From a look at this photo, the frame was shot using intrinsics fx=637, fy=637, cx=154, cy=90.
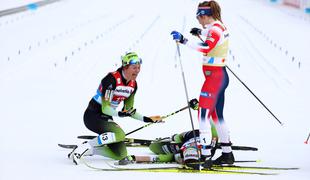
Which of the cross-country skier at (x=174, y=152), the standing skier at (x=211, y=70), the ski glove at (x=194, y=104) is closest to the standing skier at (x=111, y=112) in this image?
the cross-country skier at (x=174, y=152)

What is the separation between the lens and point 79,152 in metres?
7.75

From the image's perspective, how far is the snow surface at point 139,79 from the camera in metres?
8.10

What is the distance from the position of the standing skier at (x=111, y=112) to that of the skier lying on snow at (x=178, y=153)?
280 mm

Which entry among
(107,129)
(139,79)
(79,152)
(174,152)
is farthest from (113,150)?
(139,79)

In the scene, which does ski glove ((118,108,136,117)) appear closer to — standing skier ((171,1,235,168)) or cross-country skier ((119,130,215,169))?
cross-country skier ((119,130,215,169))

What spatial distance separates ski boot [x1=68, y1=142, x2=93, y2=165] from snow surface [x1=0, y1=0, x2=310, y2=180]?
124 millimetres

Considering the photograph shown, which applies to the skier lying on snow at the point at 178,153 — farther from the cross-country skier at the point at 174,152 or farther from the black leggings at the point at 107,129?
the black leggings at the point at 107,129

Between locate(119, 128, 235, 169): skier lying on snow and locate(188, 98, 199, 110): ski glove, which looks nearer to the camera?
locate(119, 128, 235, 169): skier lying on snow

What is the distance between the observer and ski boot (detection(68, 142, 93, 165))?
288 inches

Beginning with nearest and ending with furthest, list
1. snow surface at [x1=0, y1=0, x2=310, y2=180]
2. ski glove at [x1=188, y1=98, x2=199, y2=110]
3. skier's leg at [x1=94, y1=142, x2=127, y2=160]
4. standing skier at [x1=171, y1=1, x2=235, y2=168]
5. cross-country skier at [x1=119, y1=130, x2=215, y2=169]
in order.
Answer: standing skier at [x1=171, y1=1, x2=235, y2=168] < cross-country skier at [x1=119, y1=130, x2=215, y2=169] < ski glove at [x1=188, y1=98, x2=199, y2=110] < skier's leg at [x1=94, y1=142, x2=127, y2=160] < snow surface at [x1=0, y1=0, x2=310, y2=180]

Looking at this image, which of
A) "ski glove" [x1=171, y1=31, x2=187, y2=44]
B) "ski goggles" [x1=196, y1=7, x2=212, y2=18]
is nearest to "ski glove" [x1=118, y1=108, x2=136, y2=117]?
"ski glove" [x1=171, y1=31, x2=187, y2=44]

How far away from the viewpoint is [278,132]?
9.76m

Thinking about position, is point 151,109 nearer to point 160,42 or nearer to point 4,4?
point 160,42

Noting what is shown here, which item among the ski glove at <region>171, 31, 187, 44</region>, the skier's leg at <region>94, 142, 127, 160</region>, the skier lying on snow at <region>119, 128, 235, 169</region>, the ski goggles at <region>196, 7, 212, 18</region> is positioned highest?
the ski goggles at <region>196, 7, 212, 18</region>
